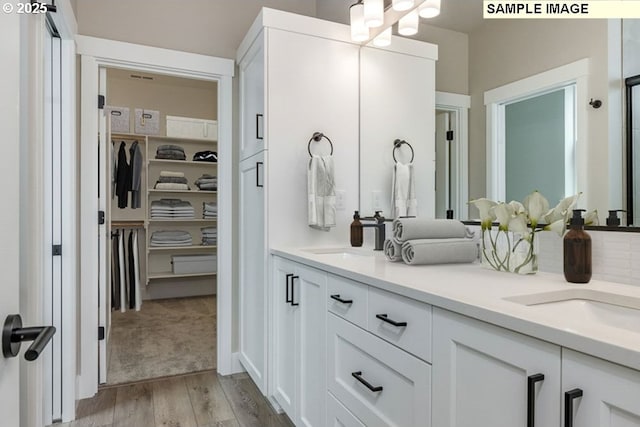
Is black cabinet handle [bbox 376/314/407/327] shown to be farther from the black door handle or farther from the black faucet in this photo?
the black faucet

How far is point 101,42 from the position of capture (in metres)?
2.39

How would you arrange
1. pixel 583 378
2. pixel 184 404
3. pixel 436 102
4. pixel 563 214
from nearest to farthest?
pixel 583 378 < pixel 563 214 < pixel 436 102 < pixel 184 404

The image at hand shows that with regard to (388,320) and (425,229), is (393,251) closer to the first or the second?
(425,229)

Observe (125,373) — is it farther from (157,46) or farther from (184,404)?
(157,46)

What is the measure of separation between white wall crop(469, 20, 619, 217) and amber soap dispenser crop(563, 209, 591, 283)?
10cm

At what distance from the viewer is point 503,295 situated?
0.97 meters

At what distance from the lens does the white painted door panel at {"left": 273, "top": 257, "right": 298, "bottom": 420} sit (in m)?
1.88

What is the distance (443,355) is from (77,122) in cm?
238

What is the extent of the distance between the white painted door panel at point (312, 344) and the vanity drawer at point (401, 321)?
0.37m

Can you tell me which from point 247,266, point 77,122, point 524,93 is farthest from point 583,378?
point 77,122

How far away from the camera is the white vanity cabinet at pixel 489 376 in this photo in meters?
0.71

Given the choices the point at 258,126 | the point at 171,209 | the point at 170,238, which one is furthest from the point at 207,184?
the point at 258,126

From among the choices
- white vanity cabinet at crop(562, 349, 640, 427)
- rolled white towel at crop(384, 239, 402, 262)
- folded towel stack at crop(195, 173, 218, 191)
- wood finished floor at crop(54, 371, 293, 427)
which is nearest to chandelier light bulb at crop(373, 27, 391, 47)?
rolled white towel at crop(384, 239, 402, 262)

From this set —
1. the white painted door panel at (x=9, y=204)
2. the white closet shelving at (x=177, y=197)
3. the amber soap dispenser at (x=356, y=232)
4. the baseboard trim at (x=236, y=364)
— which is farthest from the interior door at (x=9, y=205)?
the white closet shelving at (x=177, y=197)
